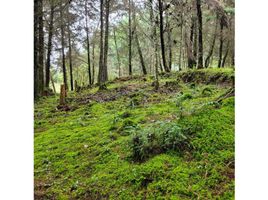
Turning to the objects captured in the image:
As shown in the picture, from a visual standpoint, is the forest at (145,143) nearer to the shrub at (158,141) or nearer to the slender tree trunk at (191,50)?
the shrub at (158,141)

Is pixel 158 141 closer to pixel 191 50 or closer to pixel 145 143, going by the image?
pixel 145 143

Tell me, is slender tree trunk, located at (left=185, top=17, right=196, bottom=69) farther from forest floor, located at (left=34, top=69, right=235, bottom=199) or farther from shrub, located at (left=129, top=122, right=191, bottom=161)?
shrub, located at (left=129, top=122, right=191, bottom=161)

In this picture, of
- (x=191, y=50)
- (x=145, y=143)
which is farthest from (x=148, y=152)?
(x=191, y=50)

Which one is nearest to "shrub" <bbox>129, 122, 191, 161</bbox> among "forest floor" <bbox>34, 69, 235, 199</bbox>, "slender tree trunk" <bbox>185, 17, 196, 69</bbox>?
"forest floor" <bbox>34, 69, 235, 199</bbox>

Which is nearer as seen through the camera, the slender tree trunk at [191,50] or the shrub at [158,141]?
the shrub at [158,141]

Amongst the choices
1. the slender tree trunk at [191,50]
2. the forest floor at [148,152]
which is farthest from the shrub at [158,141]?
the slender tree trunk at [191,50]

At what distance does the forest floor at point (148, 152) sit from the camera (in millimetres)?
2242

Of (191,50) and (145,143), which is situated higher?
(191,50)

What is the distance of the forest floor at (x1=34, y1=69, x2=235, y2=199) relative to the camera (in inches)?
88.3

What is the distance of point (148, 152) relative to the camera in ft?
8.46
